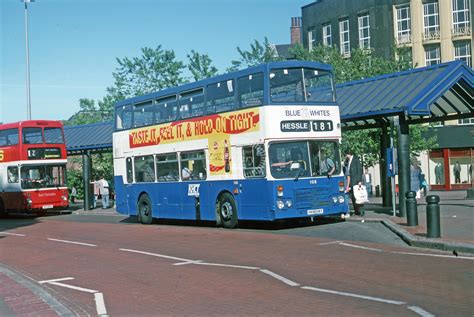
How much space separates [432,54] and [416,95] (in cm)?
3320

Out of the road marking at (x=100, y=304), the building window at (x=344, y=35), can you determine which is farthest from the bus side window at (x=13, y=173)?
the building window at (x=344, y=35)

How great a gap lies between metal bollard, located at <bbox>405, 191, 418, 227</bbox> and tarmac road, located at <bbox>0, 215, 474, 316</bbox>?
1.07 m

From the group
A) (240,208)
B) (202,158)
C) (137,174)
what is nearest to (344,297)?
(240,208)

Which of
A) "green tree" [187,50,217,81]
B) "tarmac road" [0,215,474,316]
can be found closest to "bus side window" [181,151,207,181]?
"tarmac road" [0,215,474,316]

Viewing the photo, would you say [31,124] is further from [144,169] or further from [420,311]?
[420,311]

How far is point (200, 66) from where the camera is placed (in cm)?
4697

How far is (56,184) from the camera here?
3125cm

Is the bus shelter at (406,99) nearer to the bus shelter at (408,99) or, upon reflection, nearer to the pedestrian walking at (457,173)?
the bus shelter at (408,99)

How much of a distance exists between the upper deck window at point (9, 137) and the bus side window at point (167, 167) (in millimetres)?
11078

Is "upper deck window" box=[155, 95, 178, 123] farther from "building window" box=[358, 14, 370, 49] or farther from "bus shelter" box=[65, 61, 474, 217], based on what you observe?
"building window" box=[358, 14, 370, 49]

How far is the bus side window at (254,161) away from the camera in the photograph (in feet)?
56.7

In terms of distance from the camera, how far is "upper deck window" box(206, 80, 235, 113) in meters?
18.5

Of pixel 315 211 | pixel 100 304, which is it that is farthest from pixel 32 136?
pixel 100 304

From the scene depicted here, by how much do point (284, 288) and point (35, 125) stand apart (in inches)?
939
